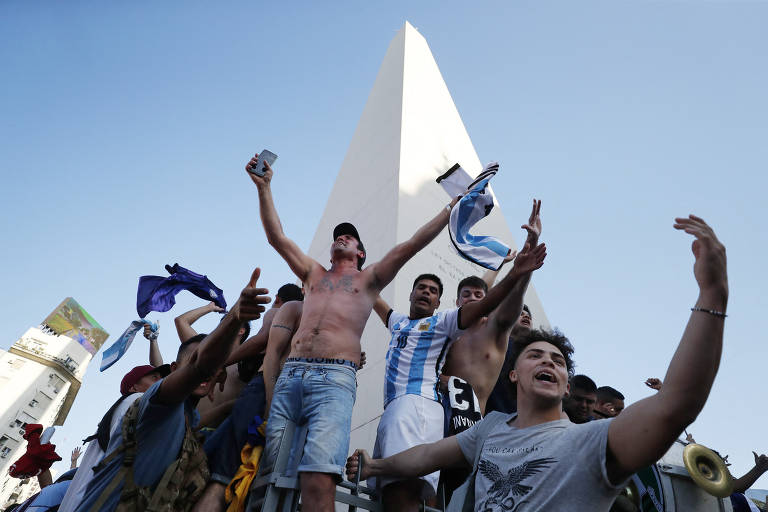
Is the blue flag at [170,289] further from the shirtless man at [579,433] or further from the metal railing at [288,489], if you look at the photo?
the shirtless man at [579,433]

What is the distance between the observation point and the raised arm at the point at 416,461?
193 cm

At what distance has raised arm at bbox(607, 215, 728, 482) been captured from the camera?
119 centimetres

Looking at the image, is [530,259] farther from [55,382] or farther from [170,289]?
[55,382]

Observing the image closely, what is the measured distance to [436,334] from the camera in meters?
2.95

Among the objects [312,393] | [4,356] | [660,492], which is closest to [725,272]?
[660,492]

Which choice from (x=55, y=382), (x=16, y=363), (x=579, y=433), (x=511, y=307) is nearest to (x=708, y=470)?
(x=511, y=307)

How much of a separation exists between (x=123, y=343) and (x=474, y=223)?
145 inches

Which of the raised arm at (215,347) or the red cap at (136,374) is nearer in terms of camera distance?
the raised arm at (215,347)

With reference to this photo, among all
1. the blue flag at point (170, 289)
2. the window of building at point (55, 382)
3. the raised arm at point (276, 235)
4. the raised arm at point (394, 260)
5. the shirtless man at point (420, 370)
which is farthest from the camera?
the window of building at point (55, 382)

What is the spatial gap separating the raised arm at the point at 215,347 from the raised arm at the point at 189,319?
7.26 ft

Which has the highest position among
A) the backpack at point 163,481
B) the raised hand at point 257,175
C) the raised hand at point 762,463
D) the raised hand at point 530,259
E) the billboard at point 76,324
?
the billboard at point 76,324

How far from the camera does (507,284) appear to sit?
253 cm

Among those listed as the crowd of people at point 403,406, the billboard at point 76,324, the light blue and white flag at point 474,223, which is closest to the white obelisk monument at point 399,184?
the crowd of people at point 403,406

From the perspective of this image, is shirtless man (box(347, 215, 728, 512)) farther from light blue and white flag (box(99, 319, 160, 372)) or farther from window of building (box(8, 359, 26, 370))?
window of building (box(8, 359, 26, 370))
